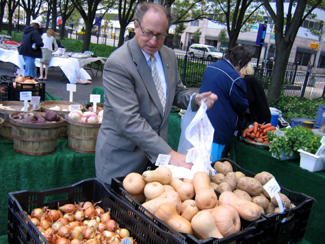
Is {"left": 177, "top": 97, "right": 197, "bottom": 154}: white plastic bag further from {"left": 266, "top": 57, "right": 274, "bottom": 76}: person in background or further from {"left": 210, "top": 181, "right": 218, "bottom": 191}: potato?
{"left": 266, "top": 57, "right": 274, "bottom": 76}: person in background

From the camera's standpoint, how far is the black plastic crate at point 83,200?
4.52 ft

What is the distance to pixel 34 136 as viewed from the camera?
2.44m

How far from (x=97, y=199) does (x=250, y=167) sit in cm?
223

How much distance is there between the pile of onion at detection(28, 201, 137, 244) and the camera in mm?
1539

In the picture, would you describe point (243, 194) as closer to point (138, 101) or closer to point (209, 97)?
point (209, 97)

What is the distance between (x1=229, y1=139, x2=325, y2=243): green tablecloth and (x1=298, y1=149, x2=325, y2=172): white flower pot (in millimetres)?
46

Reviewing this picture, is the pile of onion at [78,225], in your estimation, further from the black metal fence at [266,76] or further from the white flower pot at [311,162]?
the black metal fence at [266,76]

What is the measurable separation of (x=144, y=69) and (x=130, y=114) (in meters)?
0.35

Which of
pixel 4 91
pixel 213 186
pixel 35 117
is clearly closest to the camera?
pixel 213 186

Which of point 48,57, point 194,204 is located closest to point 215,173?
point 194,204

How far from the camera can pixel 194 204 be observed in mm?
1688

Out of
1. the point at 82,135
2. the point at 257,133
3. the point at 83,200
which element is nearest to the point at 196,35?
the point at 257,133

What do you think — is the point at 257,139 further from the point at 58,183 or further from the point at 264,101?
the point at 58,183

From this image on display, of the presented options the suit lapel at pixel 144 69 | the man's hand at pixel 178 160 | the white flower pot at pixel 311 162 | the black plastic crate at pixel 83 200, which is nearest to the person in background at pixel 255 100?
the white flower pot at pixel 311 162
